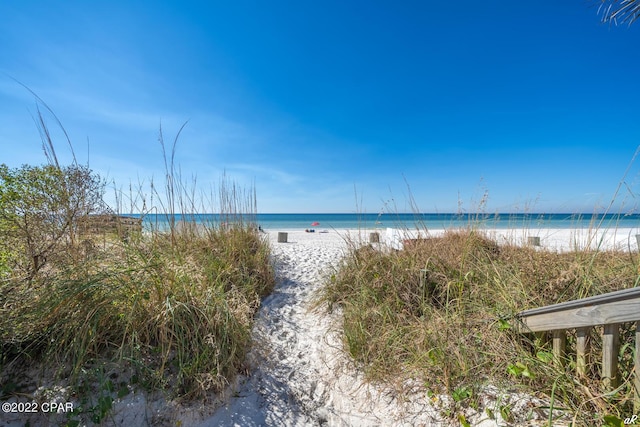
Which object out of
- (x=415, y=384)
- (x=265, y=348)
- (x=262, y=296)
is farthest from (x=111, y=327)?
(x=415, y=384)

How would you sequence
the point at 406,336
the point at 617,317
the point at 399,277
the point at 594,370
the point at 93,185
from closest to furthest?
1. the point at 617,317
2. the point at 594,370
3. the point at 406,336
4. the point at 93,185
5. the point at 399,277

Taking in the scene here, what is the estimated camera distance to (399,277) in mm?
2639

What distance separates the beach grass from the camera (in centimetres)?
141

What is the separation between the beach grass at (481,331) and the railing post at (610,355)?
5 centimetres

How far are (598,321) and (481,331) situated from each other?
0.71 meters

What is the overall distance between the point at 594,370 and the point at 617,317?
0.63m

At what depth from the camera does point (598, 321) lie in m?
1.24

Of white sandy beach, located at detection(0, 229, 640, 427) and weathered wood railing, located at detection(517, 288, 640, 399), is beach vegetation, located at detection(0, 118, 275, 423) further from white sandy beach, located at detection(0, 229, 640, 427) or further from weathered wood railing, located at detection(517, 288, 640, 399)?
weathered wood railing, located at detection(517, 288, 640, 399)

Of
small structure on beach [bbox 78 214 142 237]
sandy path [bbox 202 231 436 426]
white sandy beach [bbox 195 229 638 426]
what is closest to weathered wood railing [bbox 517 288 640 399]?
white sandy beach [bbox 195 229 638 426]

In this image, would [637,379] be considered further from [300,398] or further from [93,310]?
[93,310]

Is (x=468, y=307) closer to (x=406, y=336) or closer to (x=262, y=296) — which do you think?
(x=406, y=336)

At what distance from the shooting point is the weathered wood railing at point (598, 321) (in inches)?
44.5

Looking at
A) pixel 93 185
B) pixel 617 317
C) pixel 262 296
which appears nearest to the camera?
pixel 617 317

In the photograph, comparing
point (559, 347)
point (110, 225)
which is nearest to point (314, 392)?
point (559, 347)
